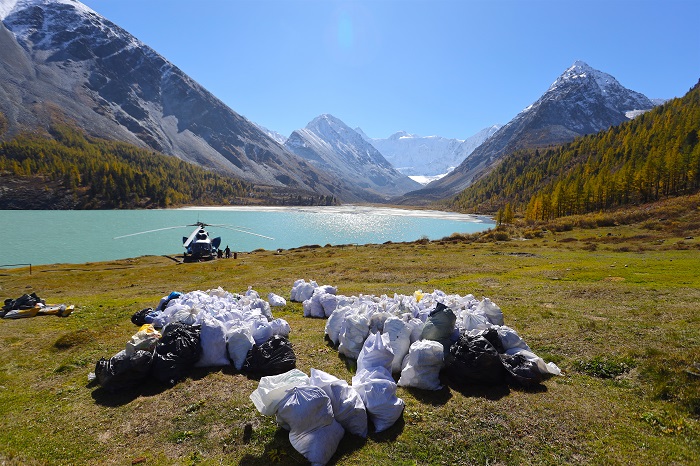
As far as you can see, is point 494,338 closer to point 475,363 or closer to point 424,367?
point 475,363

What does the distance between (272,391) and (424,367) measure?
396cm

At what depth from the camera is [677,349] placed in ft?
29.8

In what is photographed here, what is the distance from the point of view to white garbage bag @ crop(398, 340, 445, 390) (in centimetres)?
829

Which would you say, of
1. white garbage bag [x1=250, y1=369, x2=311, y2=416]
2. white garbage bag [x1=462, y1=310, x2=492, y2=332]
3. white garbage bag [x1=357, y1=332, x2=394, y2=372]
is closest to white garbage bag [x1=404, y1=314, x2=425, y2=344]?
white garbage bag [x1=357, y1=332, x2=394, y2=372]

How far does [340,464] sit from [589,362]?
7.54m

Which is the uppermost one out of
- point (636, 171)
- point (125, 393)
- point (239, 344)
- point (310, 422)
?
point (636, 171)

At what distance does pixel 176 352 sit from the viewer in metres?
9.18

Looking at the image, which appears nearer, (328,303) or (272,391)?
(272,391)

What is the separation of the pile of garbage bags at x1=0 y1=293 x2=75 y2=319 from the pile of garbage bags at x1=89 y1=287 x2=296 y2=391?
7.79m

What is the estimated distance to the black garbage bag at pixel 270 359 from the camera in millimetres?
9336

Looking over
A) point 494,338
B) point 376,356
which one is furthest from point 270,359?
point 494,338

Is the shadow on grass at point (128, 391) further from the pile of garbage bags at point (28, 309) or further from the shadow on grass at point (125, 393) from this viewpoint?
the pile of garbage bags at point (28, 309)

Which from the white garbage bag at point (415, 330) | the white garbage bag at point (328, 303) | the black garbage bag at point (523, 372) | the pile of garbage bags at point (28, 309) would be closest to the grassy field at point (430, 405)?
the black garbage bag at point (523, 372)

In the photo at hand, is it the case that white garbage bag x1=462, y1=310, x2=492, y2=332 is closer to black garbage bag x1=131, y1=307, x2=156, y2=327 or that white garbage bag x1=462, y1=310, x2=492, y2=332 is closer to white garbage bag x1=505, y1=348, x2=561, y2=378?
white garbage bag x1=505, y1=348, x2=561, y2=378
